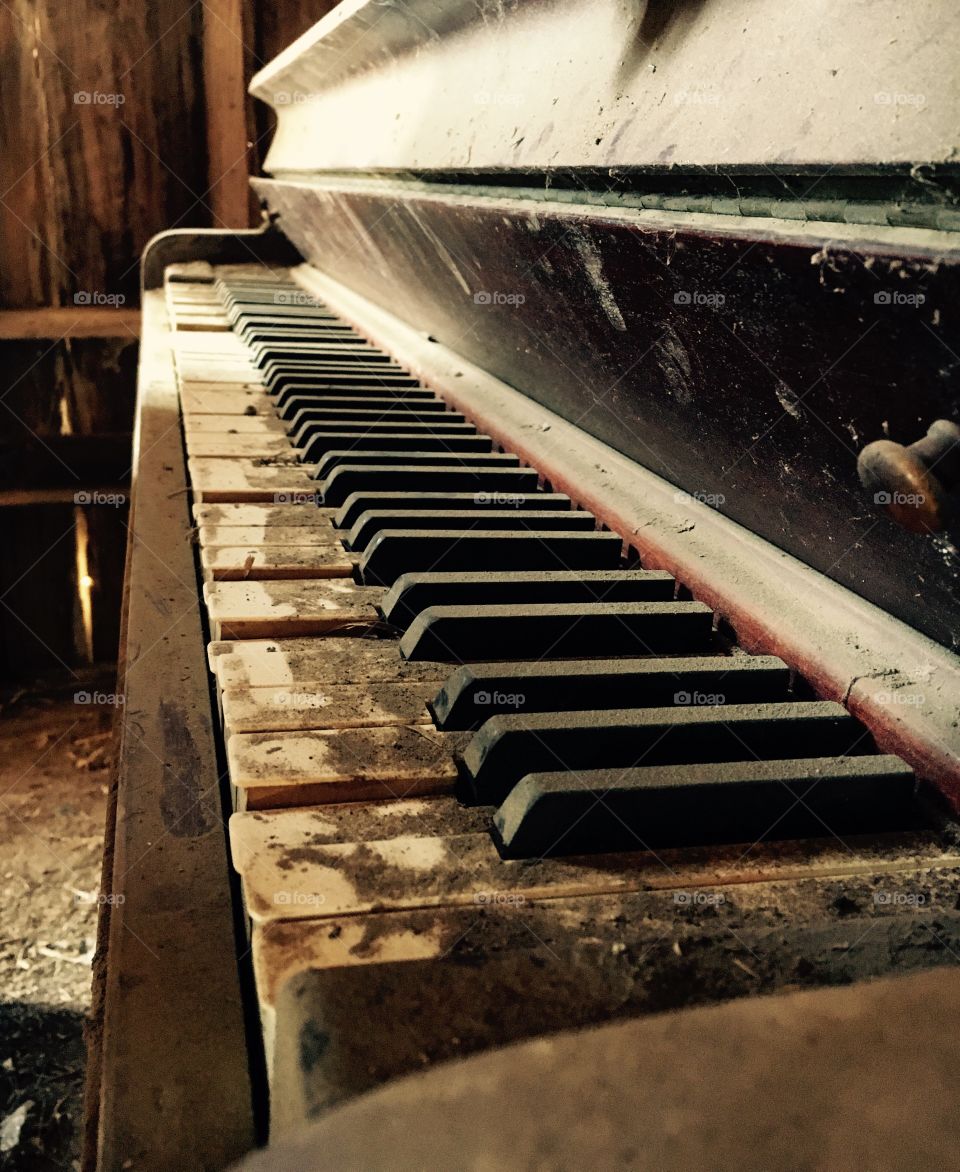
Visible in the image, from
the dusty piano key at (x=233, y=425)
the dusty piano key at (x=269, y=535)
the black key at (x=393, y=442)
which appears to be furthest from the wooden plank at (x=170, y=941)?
the dusty piano key at (x=233, y=425)

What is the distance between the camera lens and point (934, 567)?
3.27 ft

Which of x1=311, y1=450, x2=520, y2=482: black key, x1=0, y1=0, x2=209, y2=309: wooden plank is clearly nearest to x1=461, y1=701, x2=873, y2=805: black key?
x1=311, y1=450, x2=520, y2=482: black key

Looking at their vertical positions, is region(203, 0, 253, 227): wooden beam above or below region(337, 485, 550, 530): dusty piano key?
above

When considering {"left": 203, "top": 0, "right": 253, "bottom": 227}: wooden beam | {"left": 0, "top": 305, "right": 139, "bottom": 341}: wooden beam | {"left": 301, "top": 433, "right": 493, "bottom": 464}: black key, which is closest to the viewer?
{"left": 301, "top": 433, "right": 493, "bottom": 464}: black key

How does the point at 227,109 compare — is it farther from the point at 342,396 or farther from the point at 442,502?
the point at 442,502

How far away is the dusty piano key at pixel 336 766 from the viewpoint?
92cm

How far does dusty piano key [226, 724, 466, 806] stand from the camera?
3.03 ft

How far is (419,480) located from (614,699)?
885 millimetres

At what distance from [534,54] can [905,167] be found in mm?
1340

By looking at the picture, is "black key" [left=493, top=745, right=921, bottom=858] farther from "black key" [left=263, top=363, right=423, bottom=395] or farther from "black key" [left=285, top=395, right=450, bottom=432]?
"black key" [left=263, top=363, right=423, bottom=395]

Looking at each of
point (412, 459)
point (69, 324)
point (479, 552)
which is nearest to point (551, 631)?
point (479, 552)

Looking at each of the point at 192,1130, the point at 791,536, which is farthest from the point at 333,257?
the point at 192,1130

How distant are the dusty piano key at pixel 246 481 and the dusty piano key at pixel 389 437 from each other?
0.10 m

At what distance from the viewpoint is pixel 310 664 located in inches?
47.2
